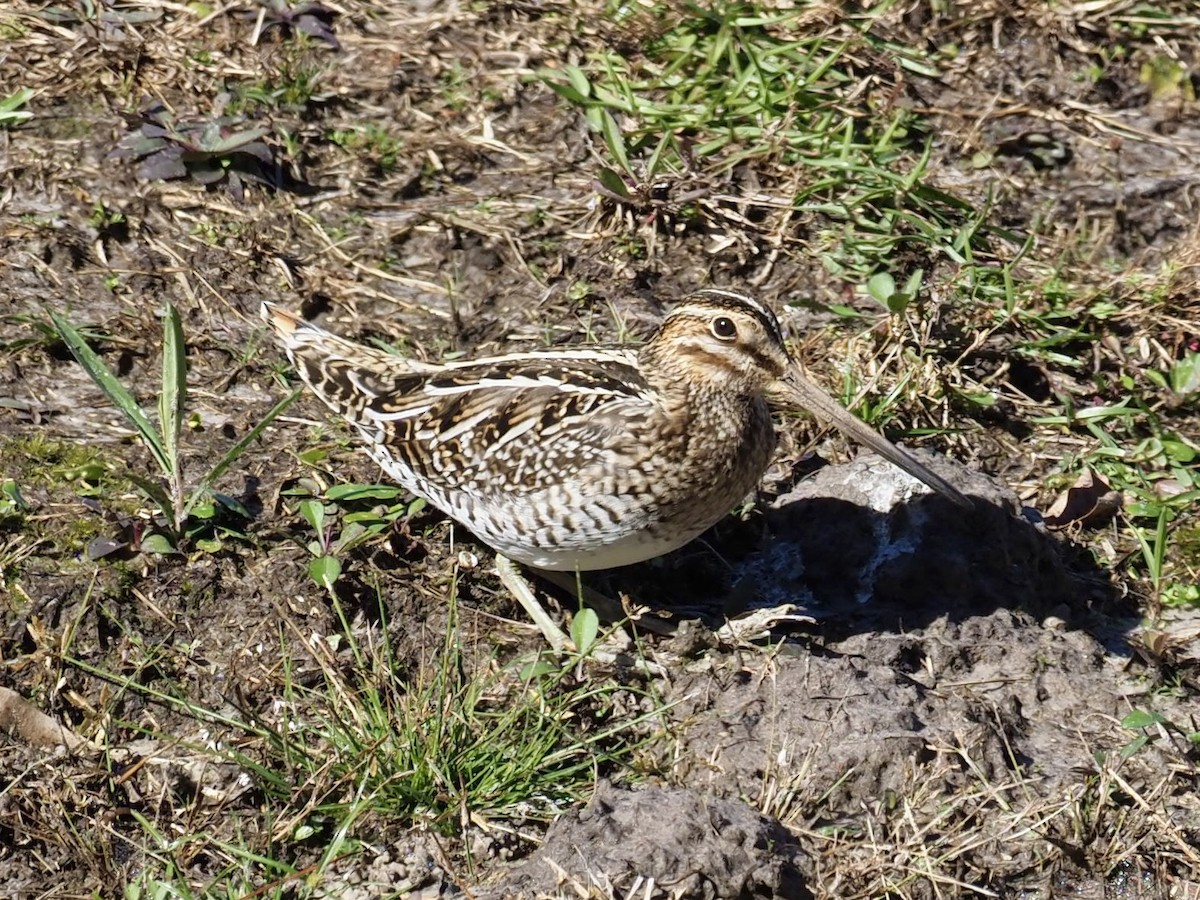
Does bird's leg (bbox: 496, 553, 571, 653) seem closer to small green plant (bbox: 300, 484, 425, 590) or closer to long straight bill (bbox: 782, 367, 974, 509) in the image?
small green plant (bbox: 300, 484, 425, 590)

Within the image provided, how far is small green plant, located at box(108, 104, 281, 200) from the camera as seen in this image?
5.99 metres

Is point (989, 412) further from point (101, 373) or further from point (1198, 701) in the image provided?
point (101, 373)

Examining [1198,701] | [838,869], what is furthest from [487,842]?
[1198,701]

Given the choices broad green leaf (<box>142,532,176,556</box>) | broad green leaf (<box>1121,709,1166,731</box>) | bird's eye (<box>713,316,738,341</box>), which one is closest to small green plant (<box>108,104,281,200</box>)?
broad green leaf (<box>142,532,176,556</box>)

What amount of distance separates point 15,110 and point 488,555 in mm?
2643

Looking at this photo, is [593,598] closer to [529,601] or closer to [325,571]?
[529,601]

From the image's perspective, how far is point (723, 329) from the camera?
469 centimetres

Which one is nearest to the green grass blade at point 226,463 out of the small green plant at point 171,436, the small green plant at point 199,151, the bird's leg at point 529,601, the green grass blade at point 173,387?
the small green plant at point 171,436

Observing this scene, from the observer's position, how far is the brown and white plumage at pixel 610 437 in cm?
454

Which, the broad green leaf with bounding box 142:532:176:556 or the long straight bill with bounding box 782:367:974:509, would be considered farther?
the long straight bill with bounding box 782:367:974:509

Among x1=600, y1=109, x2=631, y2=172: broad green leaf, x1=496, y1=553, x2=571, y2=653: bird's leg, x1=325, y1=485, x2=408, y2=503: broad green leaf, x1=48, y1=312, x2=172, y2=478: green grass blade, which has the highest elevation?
x1=600, y1=109, x2=631, y2=172: broad green leaf

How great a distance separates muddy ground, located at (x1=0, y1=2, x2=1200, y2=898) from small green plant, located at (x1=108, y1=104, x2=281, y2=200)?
9 centimetres

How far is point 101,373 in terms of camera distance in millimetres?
4734

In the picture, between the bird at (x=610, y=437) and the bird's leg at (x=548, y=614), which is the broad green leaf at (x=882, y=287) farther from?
the bird's leg at (x=548, y=614)
